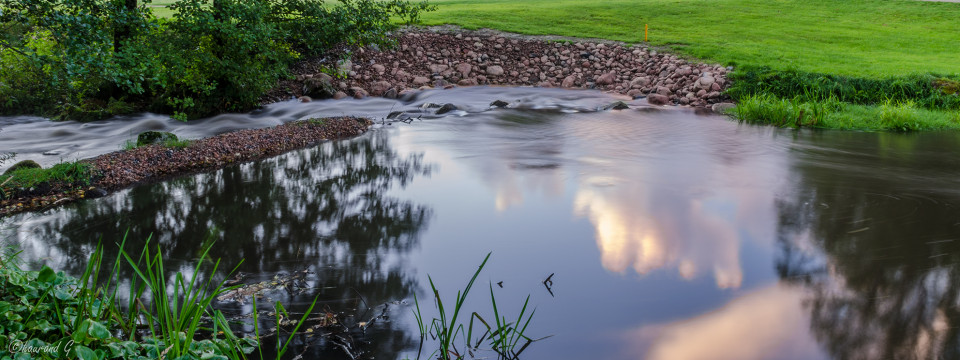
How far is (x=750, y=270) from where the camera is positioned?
23.1 feet

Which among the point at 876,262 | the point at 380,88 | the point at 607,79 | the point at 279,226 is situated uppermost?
the point at 607,79

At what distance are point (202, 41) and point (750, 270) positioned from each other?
41.0 feet

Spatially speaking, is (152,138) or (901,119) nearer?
(152,138)

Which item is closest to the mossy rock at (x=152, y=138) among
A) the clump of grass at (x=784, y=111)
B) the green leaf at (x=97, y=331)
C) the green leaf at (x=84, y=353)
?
the green leaf at (x=97, y=331)

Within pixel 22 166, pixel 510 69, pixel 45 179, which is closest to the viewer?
pixel 45 179

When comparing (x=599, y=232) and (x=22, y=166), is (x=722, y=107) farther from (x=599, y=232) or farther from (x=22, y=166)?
(x=22, y=166)

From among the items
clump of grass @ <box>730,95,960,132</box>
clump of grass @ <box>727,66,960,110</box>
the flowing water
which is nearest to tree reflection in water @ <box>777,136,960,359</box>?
the flowing water

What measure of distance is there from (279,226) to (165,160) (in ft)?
13.1

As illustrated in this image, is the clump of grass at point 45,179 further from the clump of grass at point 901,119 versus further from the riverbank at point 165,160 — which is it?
the clump of grass at point 901,119

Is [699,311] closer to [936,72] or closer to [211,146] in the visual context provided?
[211,146]

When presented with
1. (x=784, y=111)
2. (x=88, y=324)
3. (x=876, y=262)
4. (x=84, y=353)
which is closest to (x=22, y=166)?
(x=88, y=324)

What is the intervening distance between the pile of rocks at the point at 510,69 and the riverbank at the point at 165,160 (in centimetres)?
543

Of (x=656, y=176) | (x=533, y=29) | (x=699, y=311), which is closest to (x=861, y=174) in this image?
(x=656, y=176)

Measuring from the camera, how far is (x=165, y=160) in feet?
36.2
